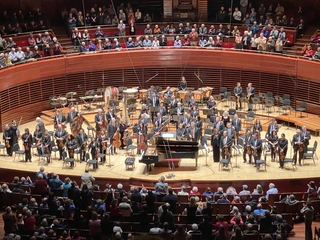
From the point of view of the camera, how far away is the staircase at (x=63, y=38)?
25125mm

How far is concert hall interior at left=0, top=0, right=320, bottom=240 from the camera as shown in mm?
18344

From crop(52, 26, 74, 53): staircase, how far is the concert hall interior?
5 centimetres

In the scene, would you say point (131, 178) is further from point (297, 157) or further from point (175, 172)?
point (297, 157)

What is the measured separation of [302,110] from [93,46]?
8776mm

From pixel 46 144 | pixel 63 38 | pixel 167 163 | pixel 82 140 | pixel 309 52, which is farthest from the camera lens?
pixel 63 38

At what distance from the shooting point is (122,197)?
13.7m

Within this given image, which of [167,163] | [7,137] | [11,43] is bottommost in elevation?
[167,163]

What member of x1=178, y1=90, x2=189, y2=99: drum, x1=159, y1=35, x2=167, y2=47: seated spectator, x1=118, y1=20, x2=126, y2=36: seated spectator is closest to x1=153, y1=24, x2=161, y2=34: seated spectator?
x1=159, y1=35, x2=167, y2=47: seated spectator

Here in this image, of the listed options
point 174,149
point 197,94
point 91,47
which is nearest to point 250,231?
point 174,149

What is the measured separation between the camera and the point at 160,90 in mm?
24312

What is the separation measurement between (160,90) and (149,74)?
1.54 m

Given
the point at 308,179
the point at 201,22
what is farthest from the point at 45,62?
the point at 308,179

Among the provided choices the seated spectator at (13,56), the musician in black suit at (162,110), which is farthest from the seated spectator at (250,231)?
the seated spectator at (13,56)

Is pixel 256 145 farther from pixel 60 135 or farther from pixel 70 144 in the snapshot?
pixel 60 135
